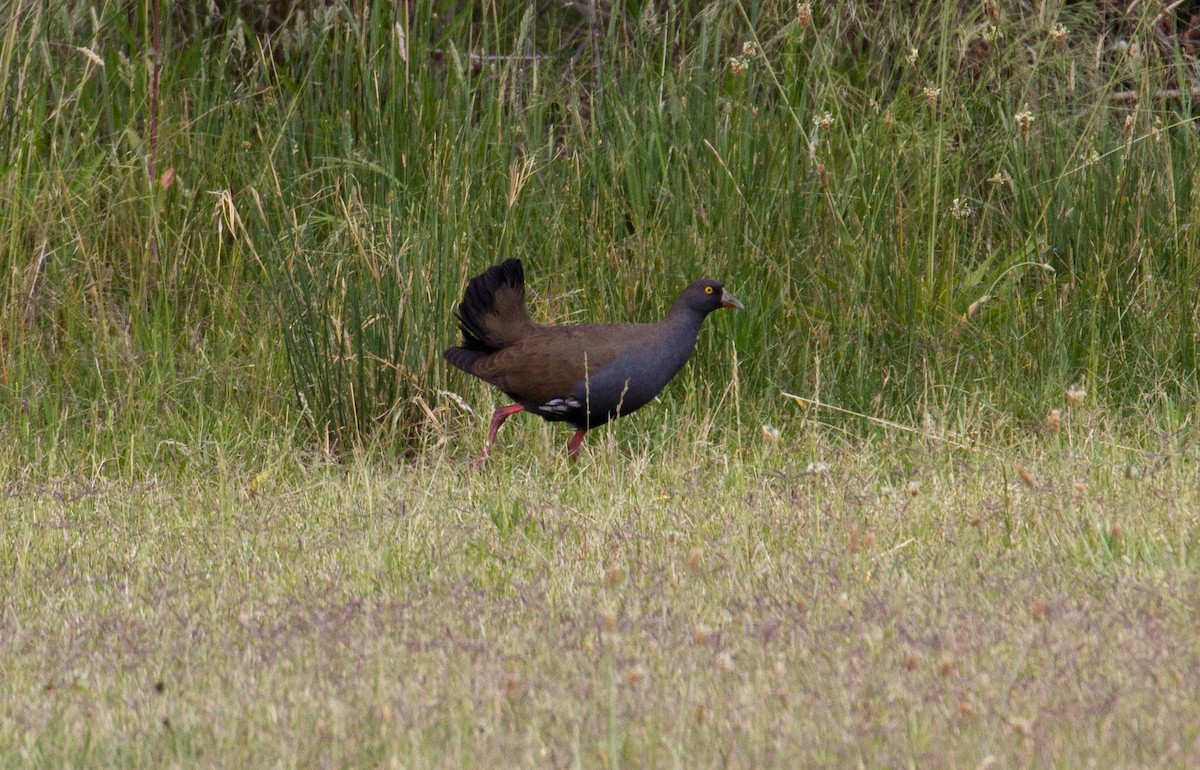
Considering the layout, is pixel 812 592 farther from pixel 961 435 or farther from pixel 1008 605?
pixel 961 435

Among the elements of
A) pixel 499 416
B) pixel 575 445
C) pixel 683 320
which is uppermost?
pixel 683 320

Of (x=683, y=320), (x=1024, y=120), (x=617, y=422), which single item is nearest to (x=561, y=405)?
(x=617, y=422)

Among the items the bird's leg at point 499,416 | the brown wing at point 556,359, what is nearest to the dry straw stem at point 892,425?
the brown wing at point 556,359

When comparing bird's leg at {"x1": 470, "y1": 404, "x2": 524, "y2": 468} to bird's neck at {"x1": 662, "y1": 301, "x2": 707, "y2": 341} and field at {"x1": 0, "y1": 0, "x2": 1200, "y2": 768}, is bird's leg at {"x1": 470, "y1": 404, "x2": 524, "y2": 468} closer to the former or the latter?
field at {"x1": 0, "y1": 0, "x2": 1200, "y2": 768}

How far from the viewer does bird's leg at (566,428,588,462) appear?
235 inches

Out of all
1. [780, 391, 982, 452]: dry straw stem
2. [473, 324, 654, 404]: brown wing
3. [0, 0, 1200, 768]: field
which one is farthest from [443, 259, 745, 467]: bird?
[780, 391, 982, 452]: dry straw stem

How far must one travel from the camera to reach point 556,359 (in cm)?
590

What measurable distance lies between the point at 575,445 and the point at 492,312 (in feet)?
1.96

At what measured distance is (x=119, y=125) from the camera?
727 cm

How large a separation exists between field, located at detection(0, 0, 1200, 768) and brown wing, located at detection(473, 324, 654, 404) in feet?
0.85

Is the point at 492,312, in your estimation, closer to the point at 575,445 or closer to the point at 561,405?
the point at 561,405

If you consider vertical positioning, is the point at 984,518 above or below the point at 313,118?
below

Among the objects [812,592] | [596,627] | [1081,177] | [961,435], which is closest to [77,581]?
[596,627]

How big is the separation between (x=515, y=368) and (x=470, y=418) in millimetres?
380
